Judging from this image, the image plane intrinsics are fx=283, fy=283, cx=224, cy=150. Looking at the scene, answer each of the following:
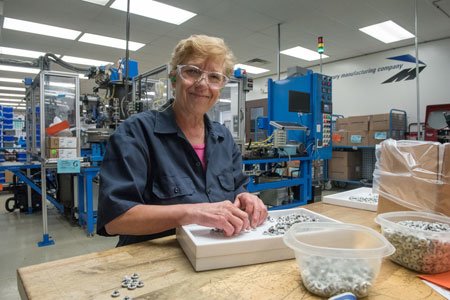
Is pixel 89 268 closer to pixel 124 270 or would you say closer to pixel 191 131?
pixel 124 270

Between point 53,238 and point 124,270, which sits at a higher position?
point 124,270

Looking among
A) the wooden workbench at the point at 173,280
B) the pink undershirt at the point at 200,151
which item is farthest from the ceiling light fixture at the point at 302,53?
the wooden workbench at the point at 173,280

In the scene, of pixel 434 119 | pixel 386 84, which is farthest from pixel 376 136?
pixel 386 84

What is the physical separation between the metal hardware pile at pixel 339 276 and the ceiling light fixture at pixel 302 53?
6.52m

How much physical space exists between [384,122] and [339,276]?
19.2 ft

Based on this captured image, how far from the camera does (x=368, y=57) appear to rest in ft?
22.2

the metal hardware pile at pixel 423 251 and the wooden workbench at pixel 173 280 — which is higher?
the metal hardware pile at pixel 423 251

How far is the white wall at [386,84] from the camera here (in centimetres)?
571

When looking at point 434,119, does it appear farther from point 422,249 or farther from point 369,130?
point 422,249

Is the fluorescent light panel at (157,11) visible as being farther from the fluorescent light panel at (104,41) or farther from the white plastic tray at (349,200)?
the white plastic tray at (349,200)

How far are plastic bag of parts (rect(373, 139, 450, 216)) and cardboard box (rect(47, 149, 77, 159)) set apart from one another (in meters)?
3.11

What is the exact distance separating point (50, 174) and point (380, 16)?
6.31 m

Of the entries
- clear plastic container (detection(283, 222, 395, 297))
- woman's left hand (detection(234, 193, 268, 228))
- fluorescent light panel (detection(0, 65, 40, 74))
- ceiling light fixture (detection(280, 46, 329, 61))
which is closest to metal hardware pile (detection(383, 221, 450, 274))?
clear plastic container (detection(283, 222, 395, 297))

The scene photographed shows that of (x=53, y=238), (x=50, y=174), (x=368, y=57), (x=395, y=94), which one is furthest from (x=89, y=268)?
(x=368, y=57)
